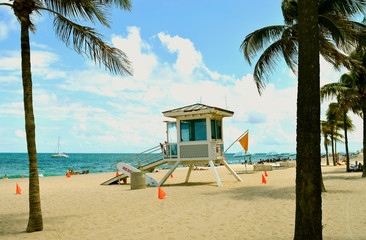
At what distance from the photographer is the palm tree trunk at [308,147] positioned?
5109mm

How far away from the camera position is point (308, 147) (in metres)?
5.15

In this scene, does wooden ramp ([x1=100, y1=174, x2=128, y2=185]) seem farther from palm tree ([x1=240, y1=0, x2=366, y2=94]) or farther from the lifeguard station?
palm tree ([x1=240, y1=0, x2=366, y2=94])

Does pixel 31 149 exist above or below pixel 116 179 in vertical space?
above

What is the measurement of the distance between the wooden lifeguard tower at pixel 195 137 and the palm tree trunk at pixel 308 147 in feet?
44.5

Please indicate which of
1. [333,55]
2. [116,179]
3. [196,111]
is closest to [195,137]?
[196,111]

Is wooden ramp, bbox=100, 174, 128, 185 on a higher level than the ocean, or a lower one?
higher

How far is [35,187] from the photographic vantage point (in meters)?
8.94

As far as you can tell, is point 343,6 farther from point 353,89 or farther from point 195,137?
point 195,137

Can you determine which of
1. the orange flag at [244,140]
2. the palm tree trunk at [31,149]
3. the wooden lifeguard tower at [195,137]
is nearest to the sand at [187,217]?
the palm tree trunk at [31,149]

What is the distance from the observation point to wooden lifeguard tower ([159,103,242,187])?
1941cm

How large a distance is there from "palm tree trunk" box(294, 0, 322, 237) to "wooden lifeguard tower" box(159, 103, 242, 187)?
13568 mm

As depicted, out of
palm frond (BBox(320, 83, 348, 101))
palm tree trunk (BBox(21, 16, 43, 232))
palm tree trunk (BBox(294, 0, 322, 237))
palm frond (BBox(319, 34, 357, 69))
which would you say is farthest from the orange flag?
palm tree trunk (BBox(294, 0, 322, 237))

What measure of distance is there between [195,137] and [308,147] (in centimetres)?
1480

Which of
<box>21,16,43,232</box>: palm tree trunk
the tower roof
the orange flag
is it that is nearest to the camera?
<box>21,16,43,232</box>: palm tree trunk
